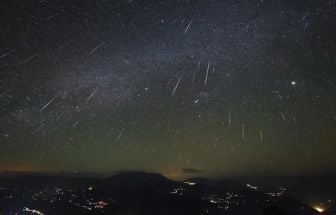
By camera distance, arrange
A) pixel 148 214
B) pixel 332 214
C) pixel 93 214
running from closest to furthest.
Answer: pixel 332 214 < pixel 93 214 < pixel 148 214

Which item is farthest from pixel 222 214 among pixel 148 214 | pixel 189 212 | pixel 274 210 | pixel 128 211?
pixel 274 210

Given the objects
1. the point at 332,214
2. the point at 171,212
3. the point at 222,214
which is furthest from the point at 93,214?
the point at 332,214

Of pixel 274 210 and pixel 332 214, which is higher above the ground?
pixel 274 210

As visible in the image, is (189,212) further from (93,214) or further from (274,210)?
(274,210)

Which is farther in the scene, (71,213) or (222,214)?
(222,214)

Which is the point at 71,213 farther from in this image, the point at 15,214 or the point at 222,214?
the point at 222,214

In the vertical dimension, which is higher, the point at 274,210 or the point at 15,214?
the point at 274,210

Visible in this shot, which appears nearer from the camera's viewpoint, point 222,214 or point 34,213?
point 34,213

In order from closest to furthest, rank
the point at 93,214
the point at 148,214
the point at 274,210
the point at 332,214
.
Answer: the point at 274,210, the point at 332,214, the point at 93,214, the point at 148,214

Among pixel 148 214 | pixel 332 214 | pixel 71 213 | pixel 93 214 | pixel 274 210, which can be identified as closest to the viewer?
pixel 274 210
